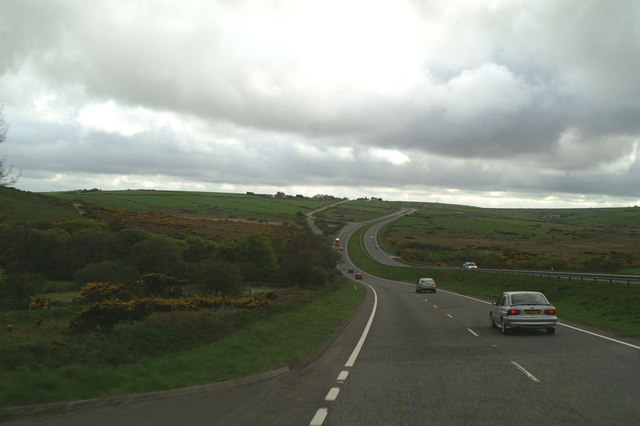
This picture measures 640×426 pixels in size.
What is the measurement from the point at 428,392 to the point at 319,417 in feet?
7.72

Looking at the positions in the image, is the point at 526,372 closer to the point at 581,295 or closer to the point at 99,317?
the point at 99,317

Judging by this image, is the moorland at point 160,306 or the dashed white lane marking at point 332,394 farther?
the moorland at point 160,306

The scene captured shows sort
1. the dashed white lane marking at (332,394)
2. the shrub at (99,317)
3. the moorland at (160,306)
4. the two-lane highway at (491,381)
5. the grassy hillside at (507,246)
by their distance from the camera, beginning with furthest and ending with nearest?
the grassy hillside at (507,246)
the shrub at (99,317)
the moorland at (160,306)
the dashed white lane marking at (332,394)
the two-lane highway at (491,381)

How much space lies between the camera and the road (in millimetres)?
6980

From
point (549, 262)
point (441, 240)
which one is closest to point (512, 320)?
point (549, 262)

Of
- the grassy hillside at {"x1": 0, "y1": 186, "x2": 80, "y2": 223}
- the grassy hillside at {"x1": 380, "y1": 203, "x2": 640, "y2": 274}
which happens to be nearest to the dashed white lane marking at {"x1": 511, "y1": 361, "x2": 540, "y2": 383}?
the grassy hillside at {"x1": 380, "y1": 203, "x2": 640, "y2": 274}

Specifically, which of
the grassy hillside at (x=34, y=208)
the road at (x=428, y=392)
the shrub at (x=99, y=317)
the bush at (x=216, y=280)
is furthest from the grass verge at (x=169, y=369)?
the grassy hillside at (x=34, y=208)

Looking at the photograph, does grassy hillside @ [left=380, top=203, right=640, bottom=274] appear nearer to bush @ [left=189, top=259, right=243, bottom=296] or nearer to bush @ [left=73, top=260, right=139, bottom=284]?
bush @ [left=189, top=259, right=243, bottom=296]

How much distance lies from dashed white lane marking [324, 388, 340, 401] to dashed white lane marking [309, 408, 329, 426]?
0.65 m

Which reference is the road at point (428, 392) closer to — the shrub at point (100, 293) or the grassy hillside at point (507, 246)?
the shrub at point (100, 293)

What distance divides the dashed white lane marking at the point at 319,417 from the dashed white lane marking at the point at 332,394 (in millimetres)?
651

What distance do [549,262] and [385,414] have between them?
59289 mm

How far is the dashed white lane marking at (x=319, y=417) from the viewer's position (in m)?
6.76

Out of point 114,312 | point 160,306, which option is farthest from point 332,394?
point 160,306
